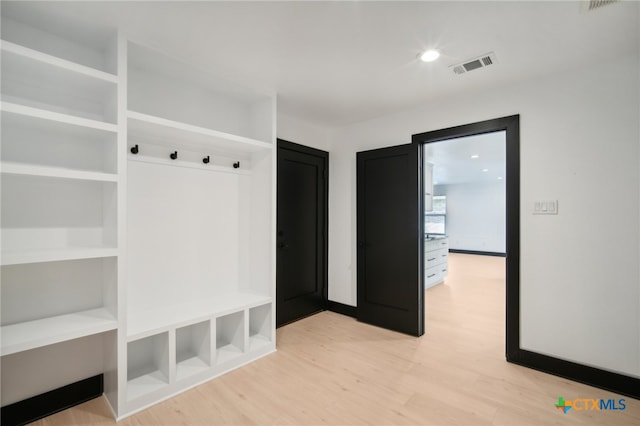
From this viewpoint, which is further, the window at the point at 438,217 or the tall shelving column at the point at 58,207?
the window at the point at 438,217

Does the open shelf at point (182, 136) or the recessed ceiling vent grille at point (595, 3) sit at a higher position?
the recessed ceiling vent grille at point (595, 3)

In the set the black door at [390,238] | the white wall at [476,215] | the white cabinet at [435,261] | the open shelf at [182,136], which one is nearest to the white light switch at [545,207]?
the black door at [390,238]

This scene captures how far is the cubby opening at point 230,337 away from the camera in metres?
2.66

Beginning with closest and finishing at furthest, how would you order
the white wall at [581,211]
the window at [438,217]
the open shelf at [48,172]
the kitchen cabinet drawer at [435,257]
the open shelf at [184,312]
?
the open shelf at [48,172] → the open shelf at [184,312] → the white wall at [581,211] → the kitchen cabinet drawer at [435,257] → the window at [438,217]

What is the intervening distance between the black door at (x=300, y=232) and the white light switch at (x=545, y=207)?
2.39 meters

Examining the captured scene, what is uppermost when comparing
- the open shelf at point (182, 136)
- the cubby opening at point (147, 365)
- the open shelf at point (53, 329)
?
the open shelf at point (182, 136)

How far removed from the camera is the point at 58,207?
2023 mm

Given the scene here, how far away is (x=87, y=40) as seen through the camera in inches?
81.4

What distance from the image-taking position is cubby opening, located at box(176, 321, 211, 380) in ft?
7.89

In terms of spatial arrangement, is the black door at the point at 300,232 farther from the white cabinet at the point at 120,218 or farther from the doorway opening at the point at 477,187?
the doorway opening at the point at 477,187

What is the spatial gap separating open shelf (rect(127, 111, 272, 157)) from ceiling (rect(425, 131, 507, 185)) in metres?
2.70

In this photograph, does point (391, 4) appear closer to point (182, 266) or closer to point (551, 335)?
point (182, 266)

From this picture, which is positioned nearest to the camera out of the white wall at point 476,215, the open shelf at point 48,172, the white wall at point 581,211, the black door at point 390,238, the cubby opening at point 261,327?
the open shelf at point 48,172

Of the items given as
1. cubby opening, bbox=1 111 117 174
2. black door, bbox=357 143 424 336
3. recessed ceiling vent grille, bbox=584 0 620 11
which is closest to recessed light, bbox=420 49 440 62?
recessed ceiling vent grille, bbox=584 0 620 11
